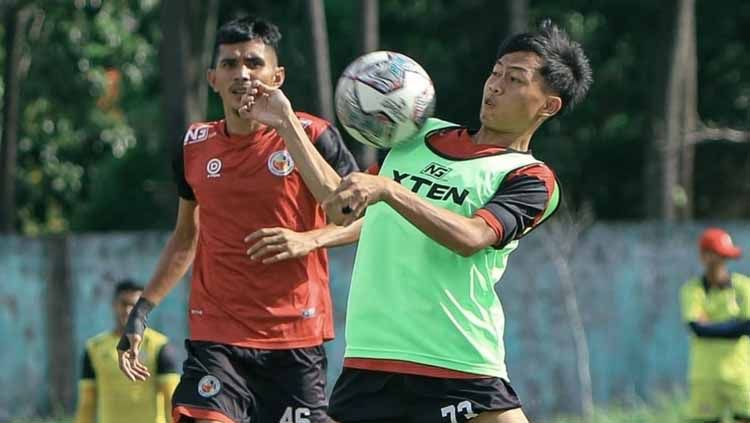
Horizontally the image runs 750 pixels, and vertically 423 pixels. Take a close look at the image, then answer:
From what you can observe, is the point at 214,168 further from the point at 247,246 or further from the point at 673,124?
the point at 673,124

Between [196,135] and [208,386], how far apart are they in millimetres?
1133

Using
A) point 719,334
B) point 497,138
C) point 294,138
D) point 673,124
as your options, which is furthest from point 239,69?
point 673,124

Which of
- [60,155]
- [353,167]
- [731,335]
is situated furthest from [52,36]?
[353,167]

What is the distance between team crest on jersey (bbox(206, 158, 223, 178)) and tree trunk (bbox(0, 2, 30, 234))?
1545 cm

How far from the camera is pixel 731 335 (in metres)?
13.0

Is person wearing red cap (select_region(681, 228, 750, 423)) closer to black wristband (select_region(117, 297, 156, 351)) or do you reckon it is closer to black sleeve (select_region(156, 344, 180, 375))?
black sleeve (select_region(156, 344, 180, 375))

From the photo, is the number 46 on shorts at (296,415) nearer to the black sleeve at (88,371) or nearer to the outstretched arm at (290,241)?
the outstretched arm at (290,241)

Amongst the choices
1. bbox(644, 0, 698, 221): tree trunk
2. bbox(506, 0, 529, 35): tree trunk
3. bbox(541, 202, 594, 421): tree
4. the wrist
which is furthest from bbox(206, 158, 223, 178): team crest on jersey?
bbox(506, 0, 529, 35): tree trunk

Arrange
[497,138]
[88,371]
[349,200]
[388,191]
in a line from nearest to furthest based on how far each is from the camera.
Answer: [349,200] < [388,191] < [497,138] < [88,371]

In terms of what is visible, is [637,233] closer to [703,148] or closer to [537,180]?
[703,148]

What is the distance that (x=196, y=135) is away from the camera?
7.51m

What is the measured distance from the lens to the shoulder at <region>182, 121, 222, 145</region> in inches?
294

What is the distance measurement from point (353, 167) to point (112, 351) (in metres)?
3.16

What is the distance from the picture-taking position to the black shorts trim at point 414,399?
19.1 feet
